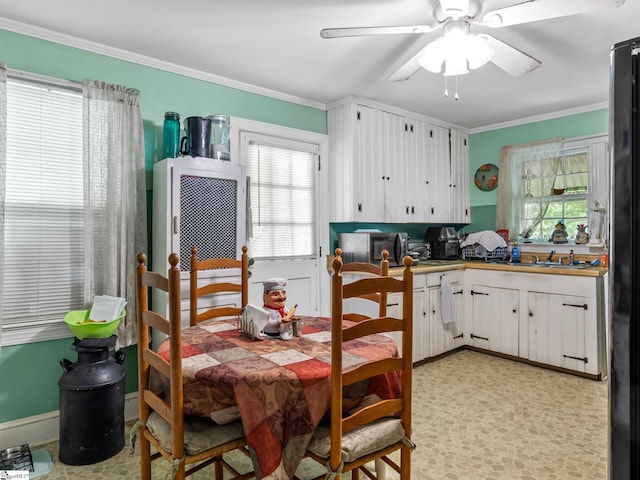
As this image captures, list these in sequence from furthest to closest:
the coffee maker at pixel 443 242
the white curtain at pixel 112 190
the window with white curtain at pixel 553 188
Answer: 1. the coffee maker at pixel 443 242
2. the window with white curtain at pixel 553 188
3. the white curtain at pixel 112 190

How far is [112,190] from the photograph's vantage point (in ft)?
8.79

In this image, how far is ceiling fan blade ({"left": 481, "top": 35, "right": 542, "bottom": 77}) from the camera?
2176 millimetres

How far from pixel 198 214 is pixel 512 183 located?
11.6 ft

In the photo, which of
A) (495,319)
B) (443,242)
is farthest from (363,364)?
(443,242)

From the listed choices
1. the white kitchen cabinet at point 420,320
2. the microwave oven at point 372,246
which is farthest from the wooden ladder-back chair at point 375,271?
the white kitchen cabinet at point 420,320

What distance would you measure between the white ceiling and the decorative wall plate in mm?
1155

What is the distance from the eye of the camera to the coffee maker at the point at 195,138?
2.83m

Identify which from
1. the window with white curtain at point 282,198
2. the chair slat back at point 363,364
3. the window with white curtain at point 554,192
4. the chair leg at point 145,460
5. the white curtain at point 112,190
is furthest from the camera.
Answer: the window with white curtain at point 554,192

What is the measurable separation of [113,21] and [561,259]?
4.34 m

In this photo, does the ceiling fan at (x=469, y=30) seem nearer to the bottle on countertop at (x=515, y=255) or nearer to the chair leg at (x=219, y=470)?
the chair leg at (x=219, y=470)

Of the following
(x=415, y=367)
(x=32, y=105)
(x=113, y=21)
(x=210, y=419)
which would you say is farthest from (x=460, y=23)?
(x=415, y=367)

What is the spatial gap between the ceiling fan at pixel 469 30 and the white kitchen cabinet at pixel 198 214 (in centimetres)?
125

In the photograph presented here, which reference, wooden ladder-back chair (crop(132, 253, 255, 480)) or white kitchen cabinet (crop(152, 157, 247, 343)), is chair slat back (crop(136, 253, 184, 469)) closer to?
wooden ladder-back chair (crop(132, 253, 255, 480))

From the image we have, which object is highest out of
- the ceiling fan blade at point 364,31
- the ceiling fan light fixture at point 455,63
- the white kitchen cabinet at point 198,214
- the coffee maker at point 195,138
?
the ceiling fan blade at point 364,31
